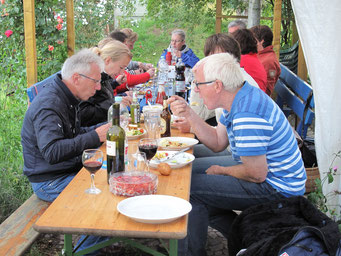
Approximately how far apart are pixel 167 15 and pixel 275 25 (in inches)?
219

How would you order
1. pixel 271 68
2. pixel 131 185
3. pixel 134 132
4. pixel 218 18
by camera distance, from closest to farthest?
pixel 131 185 → pixel 134 132 → pixel 271 68 → pixel 218 18

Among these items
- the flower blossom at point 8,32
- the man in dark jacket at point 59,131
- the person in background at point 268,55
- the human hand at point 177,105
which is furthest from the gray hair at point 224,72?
the flower blossom at point 8,32

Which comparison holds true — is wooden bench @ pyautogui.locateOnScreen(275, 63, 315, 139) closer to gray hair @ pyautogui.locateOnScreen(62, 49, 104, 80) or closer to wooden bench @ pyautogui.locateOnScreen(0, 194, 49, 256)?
gray hair @ pyautogui.locateOnScreen(62, 49, 104, 80)

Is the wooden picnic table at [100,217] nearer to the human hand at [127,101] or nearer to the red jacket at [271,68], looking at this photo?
the human hand at [127,101]

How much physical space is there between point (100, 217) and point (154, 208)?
0.23 m

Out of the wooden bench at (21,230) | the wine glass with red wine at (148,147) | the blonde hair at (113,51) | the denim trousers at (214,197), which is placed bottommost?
the wooden bench at (21,230)

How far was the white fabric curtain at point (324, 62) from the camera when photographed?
3057 millimetres

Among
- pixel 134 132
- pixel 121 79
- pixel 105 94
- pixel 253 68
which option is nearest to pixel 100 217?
pixel 134 132

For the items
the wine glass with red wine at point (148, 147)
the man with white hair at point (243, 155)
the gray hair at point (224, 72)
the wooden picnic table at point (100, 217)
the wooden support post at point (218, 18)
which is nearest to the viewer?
the wooden picnic table at point (100, 217)

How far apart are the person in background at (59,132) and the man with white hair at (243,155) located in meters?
0.70

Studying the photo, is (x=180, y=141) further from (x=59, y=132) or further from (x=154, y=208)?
(x=154, y=208)

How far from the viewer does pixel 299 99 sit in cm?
509

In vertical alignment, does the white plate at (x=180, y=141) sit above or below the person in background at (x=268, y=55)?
below

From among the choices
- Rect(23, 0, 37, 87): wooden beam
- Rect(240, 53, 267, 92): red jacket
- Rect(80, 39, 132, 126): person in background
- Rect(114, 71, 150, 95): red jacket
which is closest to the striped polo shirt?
Rect(80, 39, 132, 126): person in background
